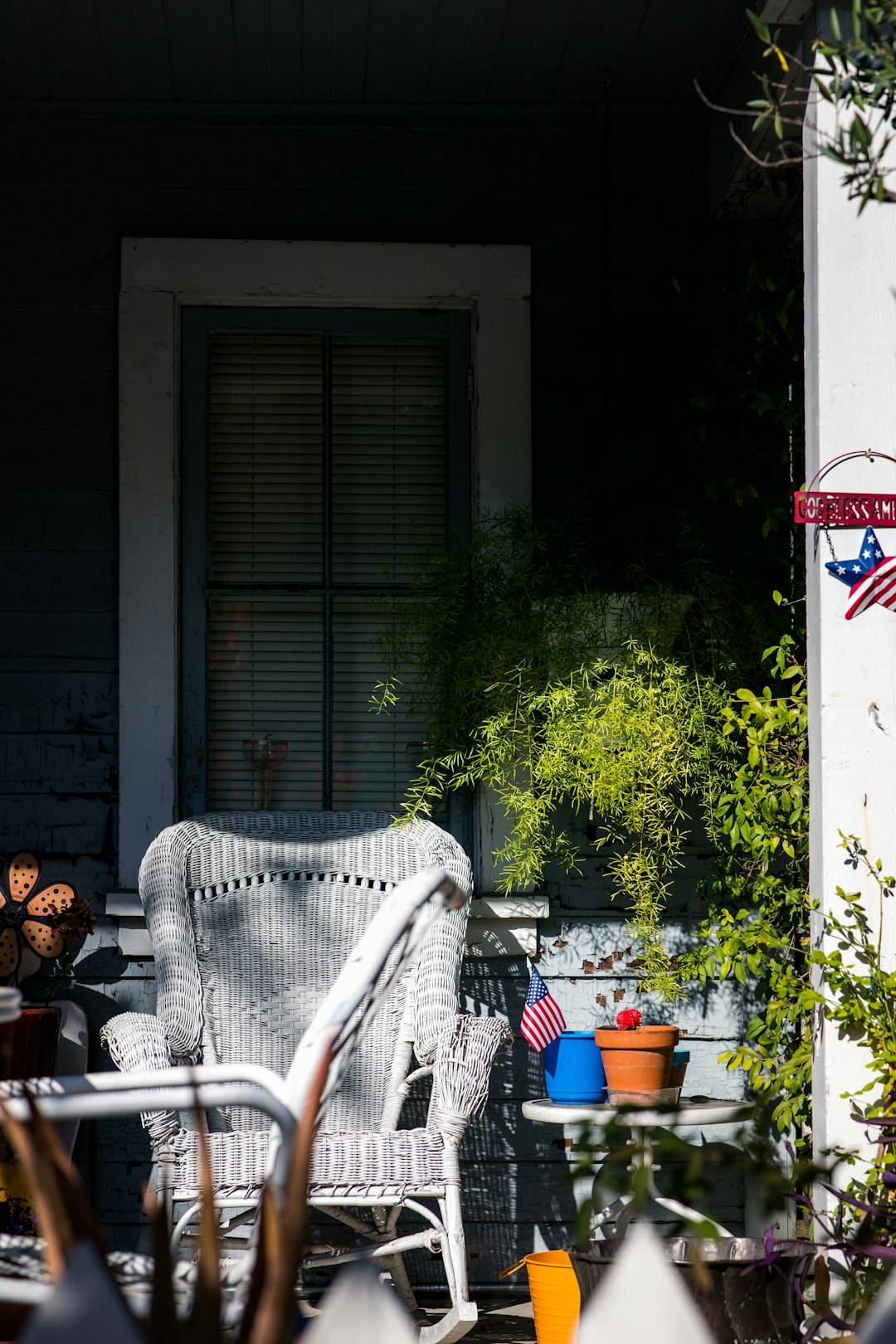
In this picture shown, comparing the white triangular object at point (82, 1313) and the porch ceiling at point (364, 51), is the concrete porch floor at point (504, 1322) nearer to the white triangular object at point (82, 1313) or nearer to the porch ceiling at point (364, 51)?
the white triangular object at point (82, 1313)

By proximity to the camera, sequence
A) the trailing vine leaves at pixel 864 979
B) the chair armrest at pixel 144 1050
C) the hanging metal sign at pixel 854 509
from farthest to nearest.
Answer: the chair armrest at pixel 144 1050, the hanging metal sign at pixel 854 509, the trailing vine leaves at pixel 864 979

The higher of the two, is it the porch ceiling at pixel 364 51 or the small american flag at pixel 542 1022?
the porch ceiling at pixel 364 51

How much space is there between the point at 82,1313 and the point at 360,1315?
0.14 m

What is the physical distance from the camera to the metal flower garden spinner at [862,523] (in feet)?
7.65

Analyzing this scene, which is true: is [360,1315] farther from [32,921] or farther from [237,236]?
[237,236]

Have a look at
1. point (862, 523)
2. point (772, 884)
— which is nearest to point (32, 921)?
point (772, 884)

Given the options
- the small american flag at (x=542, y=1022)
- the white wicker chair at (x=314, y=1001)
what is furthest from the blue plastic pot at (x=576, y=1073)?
the white wicker chair at (x=314, y=1001)

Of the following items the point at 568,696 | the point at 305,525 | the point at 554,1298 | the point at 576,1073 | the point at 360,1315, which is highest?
the point at 305,525

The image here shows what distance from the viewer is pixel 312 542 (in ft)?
11.7

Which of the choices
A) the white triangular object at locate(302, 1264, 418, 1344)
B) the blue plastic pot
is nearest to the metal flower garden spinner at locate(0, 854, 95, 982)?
the blue plastic pot

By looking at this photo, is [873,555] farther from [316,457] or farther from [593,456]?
[316,457]

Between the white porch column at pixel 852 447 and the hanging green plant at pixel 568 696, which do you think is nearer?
the white porch column at pixel 852 447

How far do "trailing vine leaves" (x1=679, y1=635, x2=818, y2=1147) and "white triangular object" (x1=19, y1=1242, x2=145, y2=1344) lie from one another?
202 centimetres

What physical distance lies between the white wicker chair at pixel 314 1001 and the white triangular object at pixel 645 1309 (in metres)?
2.02
